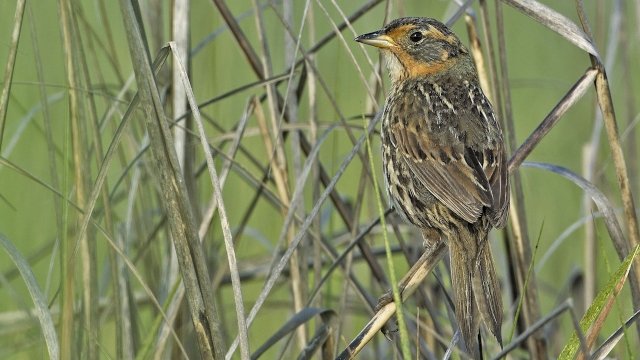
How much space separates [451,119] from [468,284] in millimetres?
685

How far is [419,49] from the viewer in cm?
383

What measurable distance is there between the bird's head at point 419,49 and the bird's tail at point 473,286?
0.80m

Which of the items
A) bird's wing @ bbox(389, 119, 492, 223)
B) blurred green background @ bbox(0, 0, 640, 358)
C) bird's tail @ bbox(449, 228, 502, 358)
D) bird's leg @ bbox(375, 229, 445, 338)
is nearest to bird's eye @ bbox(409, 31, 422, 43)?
blurred green background @ bbox(0, 0, 640, 358)

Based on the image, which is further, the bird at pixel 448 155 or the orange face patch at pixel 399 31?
the orange face patch at pixel 399 31

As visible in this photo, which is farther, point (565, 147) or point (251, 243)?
point (565, 147)

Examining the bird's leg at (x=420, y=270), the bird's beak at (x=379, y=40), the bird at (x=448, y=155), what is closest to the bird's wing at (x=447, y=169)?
the bird at (x=448, y=155)

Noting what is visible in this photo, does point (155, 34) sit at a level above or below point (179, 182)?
above

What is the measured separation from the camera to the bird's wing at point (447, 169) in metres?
3.28

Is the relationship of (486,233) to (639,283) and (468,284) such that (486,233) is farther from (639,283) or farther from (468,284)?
(639,283)

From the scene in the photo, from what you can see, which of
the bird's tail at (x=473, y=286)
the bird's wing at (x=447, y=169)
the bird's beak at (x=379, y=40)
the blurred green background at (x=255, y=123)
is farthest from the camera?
the blurred green background at (x=255, y=123)

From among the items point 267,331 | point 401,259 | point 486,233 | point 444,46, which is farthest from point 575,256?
point 486,233

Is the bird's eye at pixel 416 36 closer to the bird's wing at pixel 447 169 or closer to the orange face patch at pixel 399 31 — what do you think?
the orange face patch at pixel 399 31

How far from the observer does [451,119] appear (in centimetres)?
357

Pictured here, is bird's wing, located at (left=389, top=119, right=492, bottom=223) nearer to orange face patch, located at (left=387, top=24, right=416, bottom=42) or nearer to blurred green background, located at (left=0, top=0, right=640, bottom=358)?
blurred green background, located at (left=0, top=0, right=640, bottom=358)
